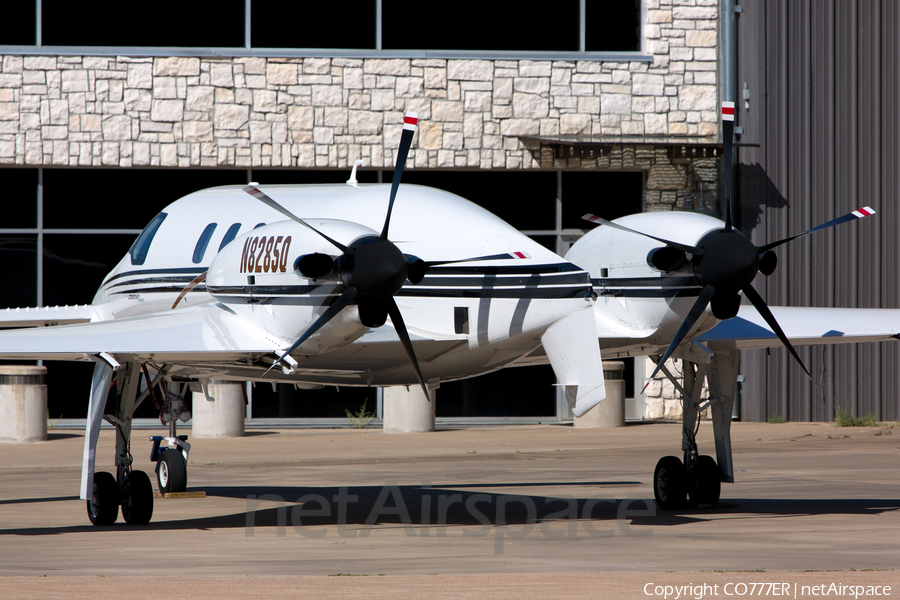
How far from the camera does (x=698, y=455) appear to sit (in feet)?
44.1

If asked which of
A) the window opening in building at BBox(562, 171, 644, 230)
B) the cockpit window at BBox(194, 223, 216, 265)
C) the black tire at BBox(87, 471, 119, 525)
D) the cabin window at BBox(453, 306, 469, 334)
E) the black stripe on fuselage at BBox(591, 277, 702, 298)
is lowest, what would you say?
the black tire at BBox(87, 471, 119, 525)

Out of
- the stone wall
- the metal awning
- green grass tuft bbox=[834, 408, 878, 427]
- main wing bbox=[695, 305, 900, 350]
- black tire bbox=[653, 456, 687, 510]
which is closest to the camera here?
main wing bbox=[695, 305, 900, 350]

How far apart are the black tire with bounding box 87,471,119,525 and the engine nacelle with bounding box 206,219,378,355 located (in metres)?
2.56

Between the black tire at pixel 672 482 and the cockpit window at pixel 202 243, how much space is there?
5.75 metres

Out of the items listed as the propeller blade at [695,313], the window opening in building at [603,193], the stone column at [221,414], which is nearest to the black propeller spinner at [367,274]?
the propeller blade at [695,313]

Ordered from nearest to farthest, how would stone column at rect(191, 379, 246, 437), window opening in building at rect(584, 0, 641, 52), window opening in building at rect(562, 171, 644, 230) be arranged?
stone column at rect(191, 379, 246, 437), window opening in building at rect(562, 171, 644, 230), window opening in building at rect(584, 0, 641, 52)

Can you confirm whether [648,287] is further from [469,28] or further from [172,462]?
[469,28]

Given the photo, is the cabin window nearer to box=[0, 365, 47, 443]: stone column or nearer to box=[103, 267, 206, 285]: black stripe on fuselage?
box=[103, 267, 206, 285]: black stripe on fuselage

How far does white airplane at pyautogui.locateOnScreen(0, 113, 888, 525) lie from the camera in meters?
10.5

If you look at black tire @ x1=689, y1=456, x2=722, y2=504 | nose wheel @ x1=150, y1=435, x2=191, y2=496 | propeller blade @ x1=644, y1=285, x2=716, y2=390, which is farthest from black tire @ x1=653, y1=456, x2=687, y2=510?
nose wheel @ x1=150, y1=435, x2=191, y2=496

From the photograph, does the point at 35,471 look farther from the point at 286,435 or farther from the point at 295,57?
the point at 295,57

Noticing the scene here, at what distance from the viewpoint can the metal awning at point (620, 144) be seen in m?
25.7

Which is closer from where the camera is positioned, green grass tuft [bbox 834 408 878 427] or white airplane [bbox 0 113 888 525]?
white airplane [bbox 0 113 888 525]

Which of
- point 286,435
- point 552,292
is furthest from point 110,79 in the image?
point 552,292
